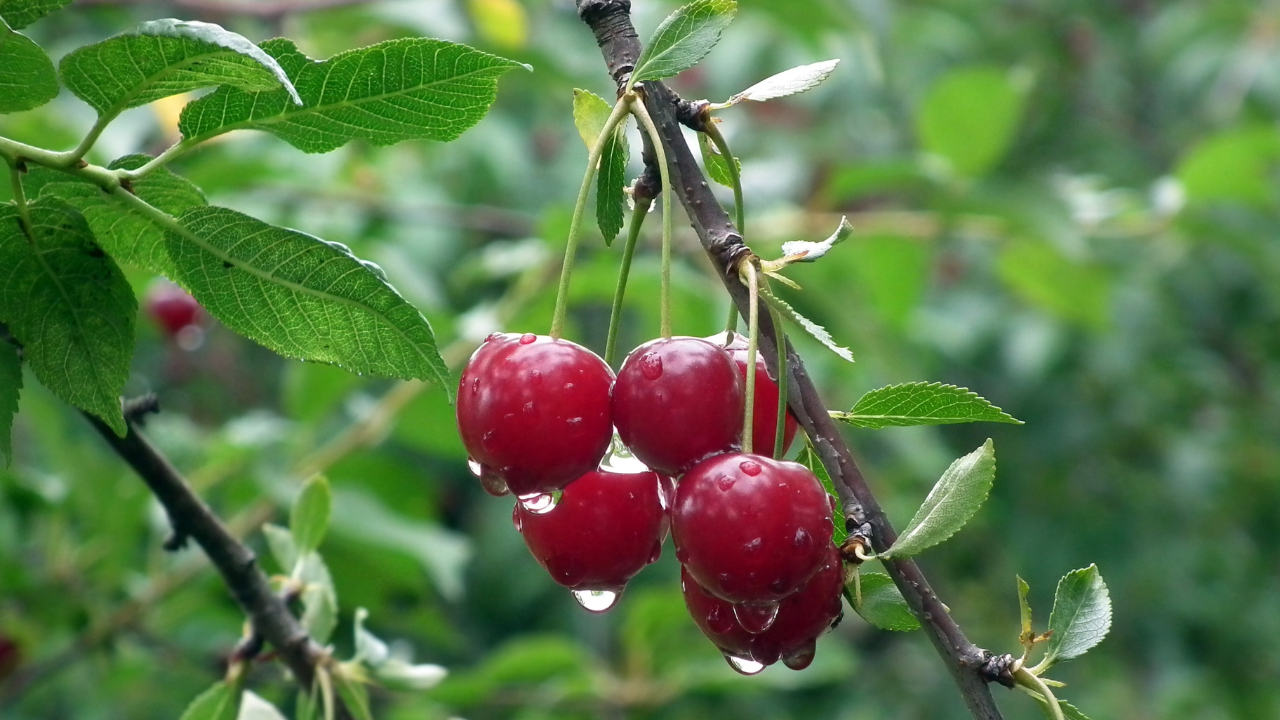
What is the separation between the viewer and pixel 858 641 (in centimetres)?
429

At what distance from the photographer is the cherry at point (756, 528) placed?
70cm

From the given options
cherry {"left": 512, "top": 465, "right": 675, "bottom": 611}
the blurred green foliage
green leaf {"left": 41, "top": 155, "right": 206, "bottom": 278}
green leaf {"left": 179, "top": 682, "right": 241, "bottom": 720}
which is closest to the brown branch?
cherry {"left": 512, "top": 465, "right": 675, "bottom": 611}

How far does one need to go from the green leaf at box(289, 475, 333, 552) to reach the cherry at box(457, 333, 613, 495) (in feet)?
1.07

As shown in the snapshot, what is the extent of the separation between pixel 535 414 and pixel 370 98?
0.68 feet

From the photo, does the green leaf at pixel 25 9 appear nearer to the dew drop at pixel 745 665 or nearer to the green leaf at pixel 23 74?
the green leaf at pixel 23 74

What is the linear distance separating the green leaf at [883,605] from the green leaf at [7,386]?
20.1 inches

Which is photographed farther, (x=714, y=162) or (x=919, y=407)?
(x=714, y=162)

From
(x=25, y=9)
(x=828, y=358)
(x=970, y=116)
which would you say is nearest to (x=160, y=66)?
(x=25, y=9)

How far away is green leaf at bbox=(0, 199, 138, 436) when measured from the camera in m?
0.73

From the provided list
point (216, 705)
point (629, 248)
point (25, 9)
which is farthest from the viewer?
point (216, 705)

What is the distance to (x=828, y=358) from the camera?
290 centimetres

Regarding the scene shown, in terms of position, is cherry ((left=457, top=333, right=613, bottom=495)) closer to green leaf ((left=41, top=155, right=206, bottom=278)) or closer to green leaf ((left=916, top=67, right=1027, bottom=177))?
green leaf ((left=41, top=155, right=206, bottom=278))

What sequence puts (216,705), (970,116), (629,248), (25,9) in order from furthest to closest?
(970,116) → (216,705) → (629,248) → (25,9)

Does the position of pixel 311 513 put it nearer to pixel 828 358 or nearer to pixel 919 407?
pixel 919 407
